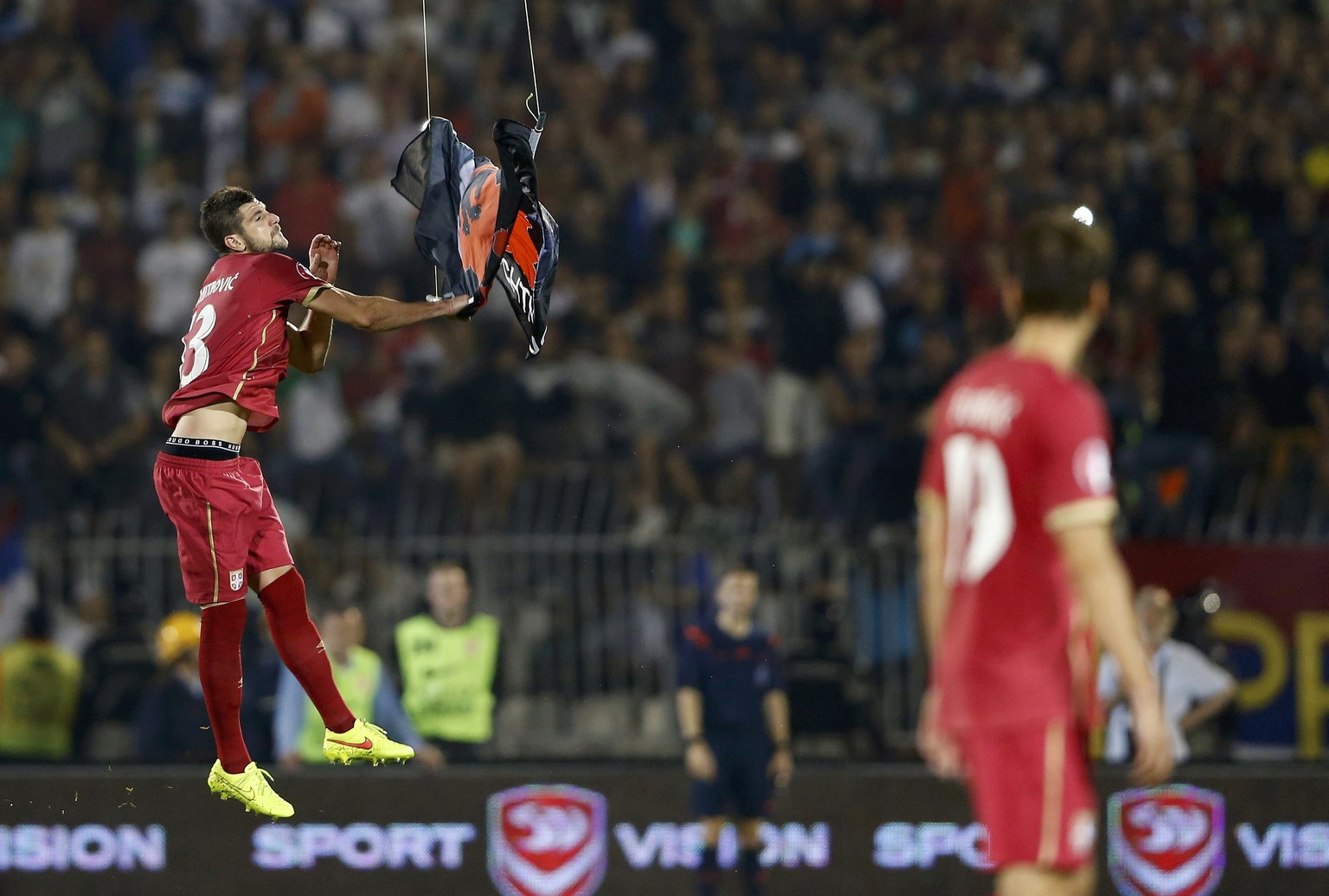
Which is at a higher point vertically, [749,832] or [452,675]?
[452,675]

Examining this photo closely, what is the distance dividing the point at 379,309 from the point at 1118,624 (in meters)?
2.88

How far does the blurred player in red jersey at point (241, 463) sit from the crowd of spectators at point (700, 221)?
5.25 meters

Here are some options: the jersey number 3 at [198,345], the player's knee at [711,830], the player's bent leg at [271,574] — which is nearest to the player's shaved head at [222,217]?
the jersey number 3 at [198,345]

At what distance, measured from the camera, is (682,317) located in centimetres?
1346

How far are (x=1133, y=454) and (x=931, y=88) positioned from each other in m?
4.28

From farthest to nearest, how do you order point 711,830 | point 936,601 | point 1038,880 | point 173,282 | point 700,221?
point 700,221 → point 173,282 → point 711,830 → point 936,601 → point 1038,880

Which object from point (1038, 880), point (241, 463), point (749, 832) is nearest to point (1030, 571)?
point (1038, 880)

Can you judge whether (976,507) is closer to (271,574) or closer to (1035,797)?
(1035,797)

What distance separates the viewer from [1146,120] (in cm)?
1488

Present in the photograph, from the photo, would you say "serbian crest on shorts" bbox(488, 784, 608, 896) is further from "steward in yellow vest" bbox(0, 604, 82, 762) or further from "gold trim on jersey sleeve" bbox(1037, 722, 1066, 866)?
"gold trim on jersey sleeve" bbox(1037, 722, 1066, 866)

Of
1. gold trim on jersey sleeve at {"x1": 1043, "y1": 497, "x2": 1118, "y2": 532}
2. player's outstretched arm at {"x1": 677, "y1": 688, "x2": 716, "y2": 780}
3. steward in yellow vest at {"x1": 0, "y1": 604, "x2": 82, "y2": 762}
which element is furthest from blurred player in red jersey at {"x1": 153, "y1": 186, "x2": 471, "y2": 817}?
steward in yellow vest at {"x1": 0, "y1": 604, "x2": 82, "y2": 762}

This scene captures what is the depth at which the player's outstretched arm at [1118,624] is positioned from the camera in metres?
4.40

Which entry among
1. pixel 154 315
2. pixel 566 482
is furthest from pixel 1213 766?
pixel 154 315

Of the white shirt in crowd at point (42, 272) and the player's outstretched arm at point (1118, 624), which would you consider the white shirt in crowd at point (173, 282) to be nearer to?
the white shirt in crowd at point (42, 272)
